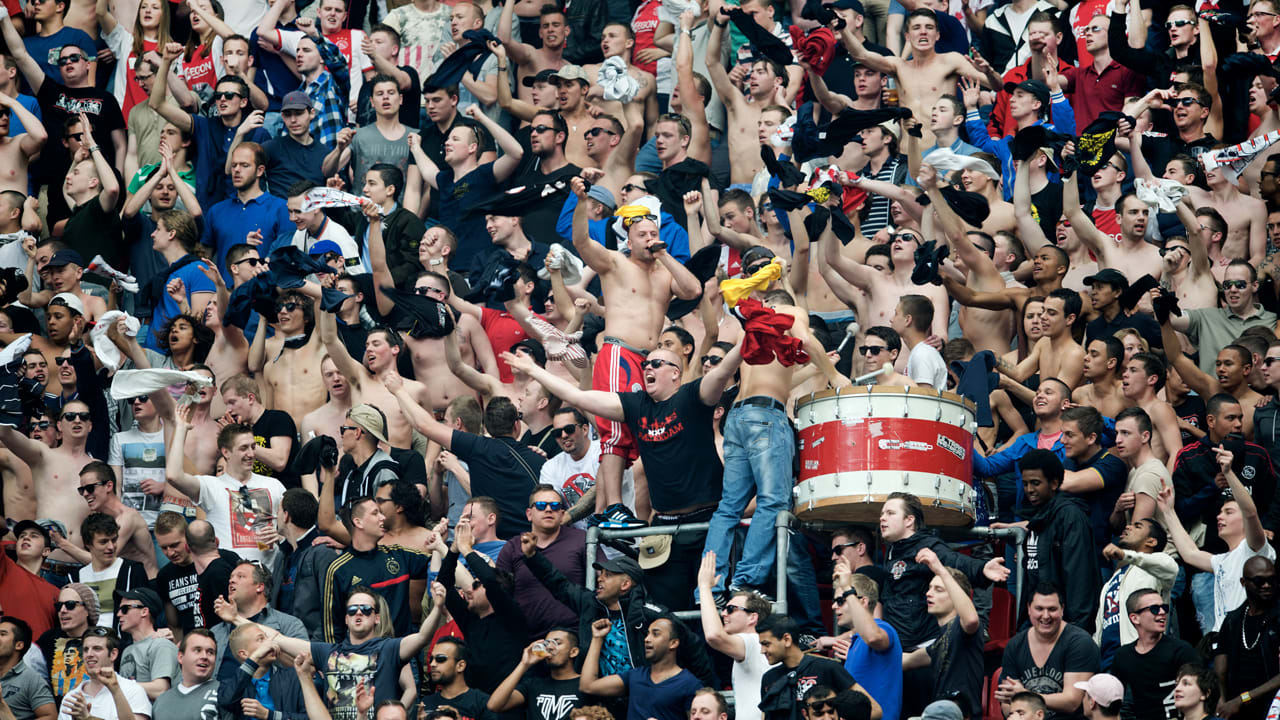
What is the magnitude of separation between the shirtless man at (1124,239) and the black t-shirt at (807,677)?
4.90m

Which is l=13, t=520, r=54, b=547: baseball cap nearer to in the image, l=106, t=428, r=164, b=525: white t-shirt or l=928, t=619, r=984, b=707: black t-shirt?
l=106, t=428, r=164, b=525: white t-shirt

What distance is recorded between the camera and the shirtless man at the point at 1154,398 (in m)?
13.7

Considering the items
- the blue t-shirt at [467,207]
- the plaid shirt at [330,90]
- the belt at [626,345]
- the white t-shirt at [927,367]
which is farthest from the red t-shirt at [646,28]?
the white t-shirt at [927,367]

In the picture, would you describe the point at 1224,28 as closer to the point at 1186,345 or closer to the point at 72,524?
the point at 1186,345

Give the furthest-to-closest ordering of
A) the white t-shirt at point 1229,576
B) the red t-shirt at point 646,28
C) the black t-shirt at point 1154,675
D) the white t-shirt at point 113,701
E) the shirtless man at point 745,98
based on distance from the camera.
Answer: the red t-shirt at point 646,28, the shirtless man at point 745,98, the white t-shirt at point 113,701, the white t-shirt at point 1229,576, the black t-shirt at point 1154,675

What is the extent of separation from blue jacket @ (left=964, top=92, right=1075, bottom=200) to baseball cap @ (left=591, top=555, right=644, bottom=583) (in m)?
5.20

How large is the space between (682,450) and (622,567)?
0.89 metres

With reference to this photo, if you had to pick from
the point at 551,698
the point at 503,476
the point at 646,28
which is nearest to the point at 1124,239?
the point at 503,476

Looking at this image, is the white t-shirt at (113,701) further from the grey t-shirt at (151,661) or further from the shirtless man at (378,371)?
the shirtless man at (378,371)

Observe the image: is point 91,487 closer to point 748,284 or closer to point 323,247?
point 323,247

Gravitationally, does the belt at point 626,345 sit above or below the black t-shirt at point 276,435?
above

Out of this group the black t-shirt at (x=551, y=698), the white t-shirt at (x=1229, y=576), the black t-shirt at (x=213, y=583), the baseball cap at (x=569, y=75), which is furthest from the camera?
the baseball cap at (x=569, y=75)

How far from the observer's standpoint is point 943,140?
55.8 ft

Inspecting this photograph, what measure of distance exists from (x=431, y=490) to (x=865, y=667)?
426cm
